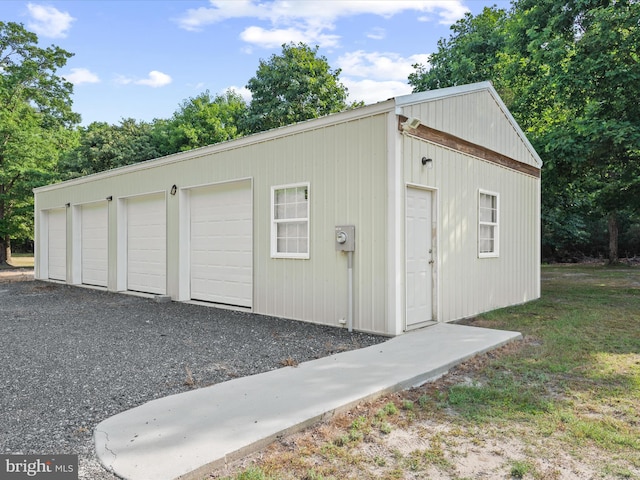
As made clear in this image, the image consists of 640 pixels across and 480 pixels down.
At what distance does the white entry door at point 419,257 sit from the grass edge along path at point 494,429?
1321mm

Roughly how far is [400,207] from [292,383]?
276cm

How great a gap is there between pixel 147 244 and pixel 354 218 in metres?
5.52

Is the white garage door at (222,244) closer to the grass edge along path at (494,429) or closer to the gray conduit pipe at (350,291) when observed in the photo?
the gray conduit pipe at (350,291)

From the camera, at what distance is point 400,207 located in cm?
545

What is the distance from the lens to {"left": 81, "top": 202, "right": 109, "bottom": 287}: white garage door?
1064 centimetres

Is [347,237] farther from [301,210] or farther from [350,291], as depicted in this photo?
[301,210]

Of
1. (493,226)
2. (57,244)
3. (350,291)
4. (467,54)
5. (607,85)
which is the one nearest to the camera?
(350,291)

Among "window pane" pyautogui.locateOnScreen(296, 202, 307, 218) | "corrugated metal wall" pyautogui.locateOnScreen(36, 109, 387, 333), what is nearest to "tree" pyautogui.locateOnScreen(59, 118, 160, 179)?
"corrugated metal wall" pyautogui.locateOnScreen(36, 109, 387, 333)

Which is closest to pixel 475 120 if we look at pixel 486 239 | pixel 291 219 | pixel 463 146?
pixel 463 146

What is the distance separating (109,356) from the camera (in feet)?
14.9

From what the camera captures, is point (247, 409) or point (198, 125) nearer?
point (247, 409)

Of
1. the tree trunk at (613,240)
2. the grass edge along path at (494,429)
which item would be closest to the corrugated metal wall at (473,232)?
the grass edge along path at (494,429)

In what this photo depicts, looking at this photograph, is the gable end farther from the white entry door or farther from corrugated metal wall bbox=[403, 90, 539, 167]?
the white entry door

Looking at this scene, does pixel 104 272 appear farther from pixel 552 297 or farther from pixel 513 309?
pixel 552 297
